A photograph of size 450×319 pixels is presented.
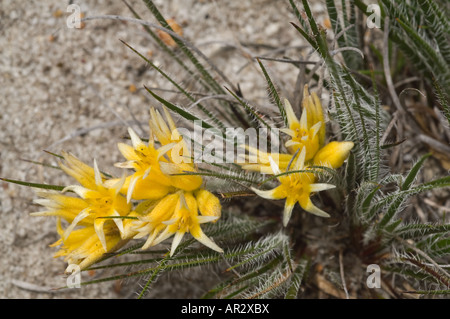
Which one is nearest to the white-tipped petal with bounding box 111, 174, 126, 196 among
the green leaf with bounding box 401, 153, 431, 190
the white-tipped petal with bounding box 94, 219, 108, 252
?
the white-tipped petal with bounding box 94, 219, 108, 252

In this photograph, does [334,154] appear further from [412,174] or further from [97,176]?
[97,176]

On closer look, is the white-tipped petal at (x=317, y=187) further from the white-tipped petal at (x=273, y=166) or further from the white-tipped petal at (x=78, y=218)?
the white-tipped petal at (x=78, y=218)

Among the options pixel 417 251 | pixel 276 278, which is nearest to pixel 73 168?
pixel 276 278

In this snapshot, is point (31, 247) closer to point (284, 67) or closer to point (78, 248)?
point (78, 248)

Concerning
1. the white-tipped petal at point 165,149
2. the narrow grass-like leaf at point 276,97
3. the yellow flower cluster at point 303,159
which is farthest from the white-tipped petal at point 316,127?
the white-tipped petal at point 165,149

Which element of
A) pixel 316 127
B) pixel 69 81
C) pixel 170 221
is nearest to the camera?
pixel 170 221

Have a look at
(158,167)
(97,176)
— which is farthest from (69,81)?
(158,167)
